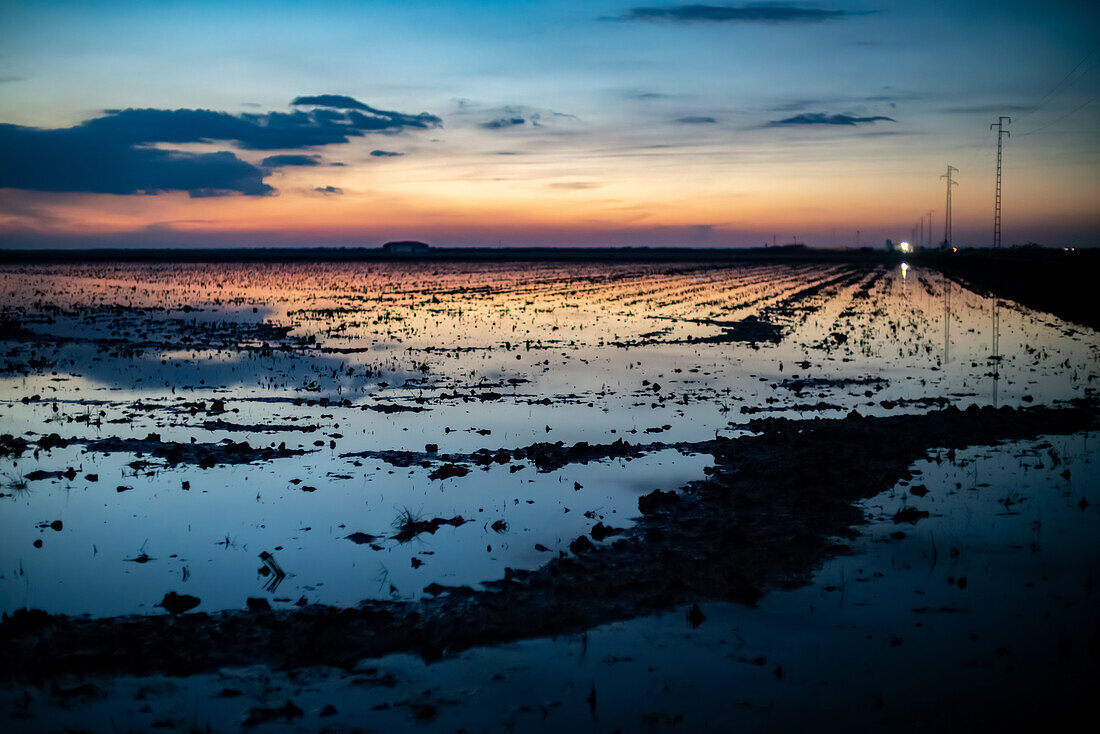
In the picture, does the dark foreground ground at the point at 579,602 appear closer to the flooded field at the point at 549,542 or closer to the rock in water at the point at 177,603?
the flooded field at the point at 549,542

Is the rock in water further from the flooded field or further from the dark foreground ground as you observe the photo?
the dark foreground ground

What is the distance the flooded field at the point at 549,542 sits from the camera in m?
6.88

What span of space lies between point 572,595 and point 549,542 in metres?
1.69

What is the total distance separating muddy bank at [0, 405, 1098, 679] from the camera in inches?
296

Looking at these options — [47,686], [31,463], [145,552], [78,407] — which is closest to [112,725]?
[47,686]

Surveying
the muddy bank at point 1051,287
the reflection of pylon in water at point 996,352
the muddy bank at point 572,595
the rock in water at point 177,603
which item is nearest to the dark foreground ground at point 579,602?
the muddy bank at point 572,595

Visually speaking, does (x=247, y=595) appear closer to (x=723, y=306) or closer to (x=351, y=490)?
(x=351, y=490)

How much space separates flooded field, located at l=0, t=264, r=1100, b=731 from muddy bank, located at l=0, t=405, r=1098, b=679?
1.6 inches

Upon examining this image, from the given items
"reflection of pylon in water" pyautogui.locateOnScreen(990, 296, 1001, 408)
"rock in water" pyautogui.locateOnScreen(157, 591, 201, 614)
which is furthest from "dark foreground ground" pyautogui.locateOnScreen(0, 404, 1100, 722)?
"reflection of pylon in water" pyautogui.locateOnScreen(990, 296, 1001, 408)

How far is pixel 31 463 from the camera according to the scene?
13875 mm

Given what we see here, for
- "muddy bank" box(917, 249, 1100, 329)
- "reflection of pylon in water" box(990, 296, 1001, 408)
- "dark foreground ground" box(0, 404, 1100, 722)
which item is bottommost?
"dark foreground ground" box(0, 404, 1100, 722)

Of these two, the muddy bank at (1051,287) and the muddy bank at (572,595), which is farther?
the muddy bank at (1051,287)

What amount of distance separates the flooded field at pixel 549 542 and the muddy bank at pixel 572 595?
1.6 inches

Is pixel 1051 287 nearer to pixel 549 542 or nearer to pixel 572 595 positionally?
pixel 549 542
